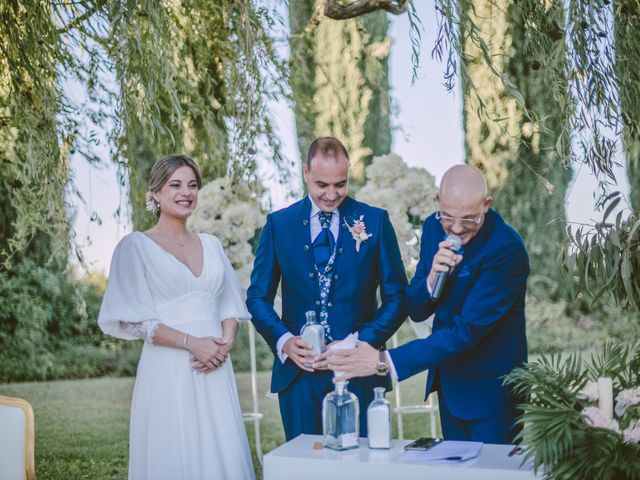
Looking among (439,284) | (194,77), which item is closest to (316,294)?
(439,284)

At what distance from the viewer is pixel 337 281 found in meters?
3.11

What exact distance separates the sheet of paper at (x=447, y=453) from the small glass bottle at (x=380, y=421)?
0.26ft

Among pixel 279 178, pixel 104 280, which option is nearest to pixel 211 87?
pixel 279 178

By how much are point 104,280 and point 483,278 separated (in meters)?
6.51

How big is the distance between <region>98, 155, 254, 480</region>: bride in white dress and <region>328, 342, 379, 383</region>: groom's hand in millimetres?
789

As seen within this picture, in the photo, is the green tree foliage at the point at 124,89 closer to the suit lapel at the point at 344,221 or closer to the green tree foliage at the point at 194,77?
the green tree foliage at the point at 194,77

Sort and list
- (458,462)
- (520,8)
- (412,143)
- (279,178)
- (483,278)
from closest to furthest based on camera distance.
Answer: (458,462) → (483,278) → (520,8) → (279,178) → (412,143)

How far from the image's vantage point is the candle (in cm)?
203

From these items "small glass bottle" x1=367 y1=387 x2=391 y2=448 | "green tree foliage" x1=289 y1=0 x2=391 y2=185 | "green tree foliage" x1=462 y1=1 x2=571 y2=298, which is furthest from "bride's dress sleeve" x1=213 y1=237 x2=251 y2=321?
"green tree foliage" x1=289 y1=0 x2=391 y2=185

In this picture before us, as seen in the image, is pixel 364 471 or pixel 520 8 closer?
pixel 364 471

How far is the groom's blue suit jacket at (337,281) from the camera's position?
3.08m

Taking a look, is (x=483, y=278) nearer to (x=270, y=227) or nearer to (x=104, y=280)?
(x=270, y=227)

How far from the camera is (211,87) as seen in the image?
15.4 feet

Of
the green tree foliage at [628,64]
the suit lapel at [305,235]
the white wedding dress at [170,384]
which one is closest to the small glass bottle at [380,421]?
the suit lapel at [305,235]
